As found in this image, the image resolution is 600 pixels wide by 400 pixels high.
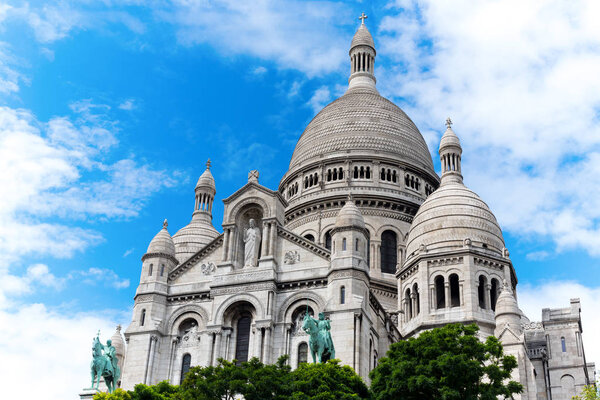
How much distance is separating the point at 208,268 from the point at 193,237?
1710 cm

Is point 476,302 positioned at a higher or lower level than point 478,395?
higher

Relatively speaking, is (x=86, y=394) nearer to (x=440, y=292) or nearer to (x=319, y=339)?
(x=319, y=339)

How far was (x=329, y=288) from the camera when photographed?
46750 mm

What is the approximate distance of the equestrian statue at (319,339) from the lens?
42188 millimetres

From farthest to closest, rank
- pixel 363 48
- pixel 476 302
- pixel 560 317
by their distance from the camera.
→ pixel 363 48 < pixel 560 317 < pixel 476 302

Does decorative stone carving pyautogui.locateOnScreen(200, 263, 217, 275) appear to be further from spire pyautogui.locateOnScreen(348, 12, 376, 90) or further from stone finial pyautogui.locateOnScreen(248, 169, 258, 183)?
spire pyautogui.locateOnScreen(348, 12, 376, 90)

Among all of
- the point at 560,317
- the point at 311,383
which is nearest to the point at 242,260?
the point at 311,383

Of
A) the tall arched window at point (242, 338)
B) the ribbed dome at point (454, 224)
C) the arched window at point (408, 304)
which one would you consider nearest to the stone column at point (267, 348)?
the tall arched window at point (242, 338)

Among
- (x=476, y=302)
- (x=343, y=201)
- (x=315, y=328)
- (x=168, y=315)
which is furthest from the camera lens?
(x=343, y=201)

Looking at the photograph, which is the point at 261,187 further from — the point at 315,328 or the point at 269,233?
the point at 315,328

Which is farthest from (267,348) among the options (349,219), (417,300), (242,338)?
(417,300)

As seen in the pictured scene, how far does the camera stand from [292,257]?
162ft

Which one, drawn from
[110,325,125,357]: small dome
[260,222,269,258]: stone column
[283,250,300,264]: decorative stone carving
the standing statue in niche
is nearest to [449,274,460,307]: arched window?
[283,250,300,264]: decorative stone carving

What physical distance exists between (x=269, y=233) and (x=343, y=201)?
18921 millimetres
